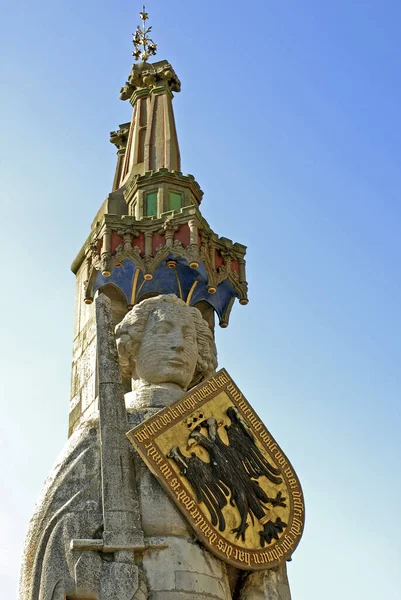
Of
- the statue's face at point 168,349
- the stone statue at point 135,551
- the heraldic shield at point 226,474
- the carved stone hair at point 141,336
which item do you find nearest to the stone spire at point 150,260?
the carved stone hair at point 141,336

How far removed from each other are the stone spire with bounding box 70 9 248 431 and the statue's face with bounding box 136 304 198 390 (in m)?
2.00

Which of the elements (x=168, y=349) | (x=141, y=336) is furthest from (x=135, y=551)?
(x=141, y=336)

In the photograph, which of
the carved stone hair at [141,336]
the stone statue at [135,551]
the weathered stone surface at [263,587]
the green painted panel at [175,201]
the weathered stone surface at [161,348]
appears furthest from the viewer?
the green painted panel at [175,201]

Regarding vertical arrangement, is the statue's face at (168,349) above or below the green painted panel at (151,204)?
below

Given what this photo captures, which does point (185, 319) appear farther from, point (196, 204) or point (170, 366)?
point (196, 204)

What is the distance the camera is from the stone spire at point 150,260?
995 cm

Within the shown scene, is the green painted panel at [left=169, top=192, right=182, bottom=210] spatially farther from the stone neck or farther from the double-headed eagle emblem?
the double-headed eagle emblem

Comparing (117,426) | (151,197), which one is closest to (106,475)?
(117,426)

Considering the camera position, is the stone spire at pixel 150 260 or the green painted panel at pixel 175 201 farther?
the green painted panel at pixel 175 201

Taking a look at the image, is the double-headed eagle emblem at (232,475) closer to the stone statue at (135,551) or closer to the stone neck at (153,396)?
the stone statue at (135,551)

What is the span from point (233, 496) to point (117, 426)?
35.3 inches

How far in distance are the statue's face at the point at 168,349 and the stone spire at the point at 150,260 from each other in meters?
2.00

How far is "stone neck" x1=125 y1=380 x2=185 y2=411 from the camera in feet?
24.6

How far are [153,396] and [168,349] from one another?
1.27 feet
